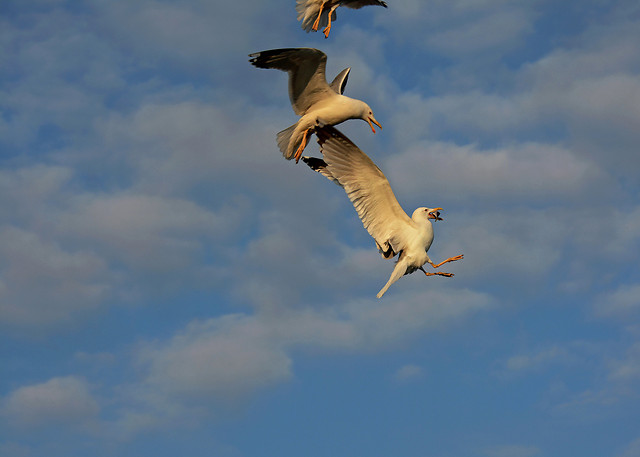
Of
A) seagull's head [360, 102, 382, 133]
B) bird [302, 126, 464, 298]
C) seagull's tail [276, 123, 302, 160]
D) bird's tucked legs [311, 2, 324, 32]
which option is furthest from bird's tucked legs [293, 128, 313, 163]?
bird's tucked legs [311, 2, 324, 32]

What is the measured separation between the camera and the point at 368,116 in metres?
25.0

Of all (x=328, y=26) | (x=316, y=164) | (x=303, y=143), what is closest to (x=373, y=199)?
(x=316, y=164)

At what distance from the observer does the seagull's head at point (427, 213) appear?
23.1 metres

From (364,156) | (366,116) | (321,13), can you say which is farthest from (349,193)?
(321,13)

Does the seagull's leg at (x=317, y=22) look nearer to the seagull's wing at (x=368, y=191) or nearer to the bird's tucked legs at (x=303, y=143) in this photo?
the bird's tucked legs at (x=303, y=143)

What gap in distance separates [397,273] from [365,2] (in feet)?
26.5

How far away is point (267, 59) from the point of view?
76.1 ft

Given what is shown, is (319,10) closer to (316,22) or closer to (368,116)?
(316,22)

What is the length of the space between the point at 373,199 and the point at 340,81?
491 cm

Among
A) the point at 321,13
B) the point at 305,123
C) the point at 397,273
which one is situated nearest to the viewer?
the point at 397,273

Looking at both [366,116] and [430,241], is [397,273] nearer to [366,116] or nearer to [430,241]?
[430,241]

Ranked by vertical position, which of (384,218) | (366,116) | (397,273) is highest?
(366,116)

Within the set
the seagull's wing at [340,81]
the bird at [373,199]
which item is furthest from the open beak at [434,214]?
the seagull's wing at [340,81]

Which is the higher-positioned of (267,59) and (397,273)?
(267,59)
